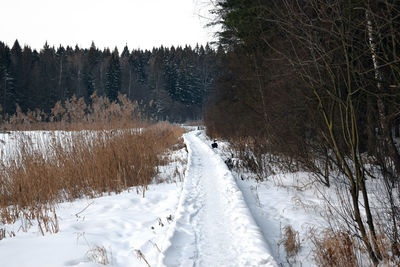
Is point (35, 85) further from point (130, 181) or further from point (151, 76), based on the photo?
point (130, 181)

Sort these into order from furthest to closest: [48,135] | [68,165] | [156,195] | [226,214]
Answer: [48,135]
[68,165]
[156,195]
[226,214]

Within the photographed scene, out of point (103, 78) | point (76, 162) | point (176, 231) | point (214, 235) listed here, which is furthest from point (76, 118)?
point (103, 78)

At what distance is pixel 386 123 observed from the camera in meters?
2.62

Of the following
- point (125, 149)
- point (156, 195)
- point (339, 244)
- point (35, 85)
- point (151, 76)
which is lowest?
point (156, 195)

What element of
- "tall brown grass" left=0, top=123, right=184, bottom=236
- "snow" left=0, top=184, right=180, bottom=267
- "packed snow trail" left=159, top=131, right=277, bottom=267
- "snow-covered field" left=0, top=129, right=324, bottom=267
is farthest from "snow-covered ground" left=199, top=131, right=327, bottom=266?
"tall brown grass" left=0, top=123, right=184, bottom=236

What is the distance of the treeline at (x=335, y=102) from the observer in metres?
1.89

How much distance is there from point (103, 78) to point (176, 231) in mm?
51966

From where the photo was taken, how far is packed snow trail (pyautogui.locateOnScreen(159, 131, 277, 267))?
212cm

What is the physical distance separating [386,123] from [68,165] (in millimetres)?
6062

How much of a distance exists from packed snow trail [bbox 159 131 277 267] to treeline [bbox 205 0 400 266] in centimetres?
71

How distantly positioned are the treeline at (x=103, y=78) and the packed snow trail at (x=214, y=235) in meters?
27.7

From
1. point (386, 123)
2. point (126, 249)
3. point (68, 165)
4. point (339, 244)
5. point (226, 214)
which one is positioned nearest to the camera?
point (339, 244)

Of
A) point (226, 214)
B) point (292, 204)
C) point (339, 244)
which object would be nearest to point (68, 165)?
point (226, 214)

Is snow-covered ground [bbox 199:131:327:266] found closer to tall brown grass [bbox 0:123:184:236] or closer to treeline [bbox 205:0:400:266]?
treeline [bbox 205:0:400:266]
